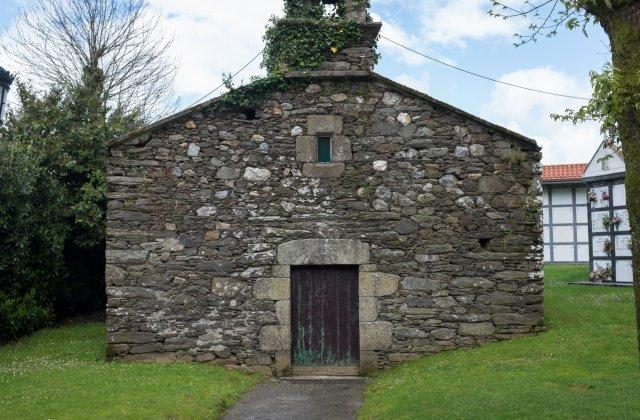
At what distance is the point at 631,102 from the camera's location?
4926 millimetres

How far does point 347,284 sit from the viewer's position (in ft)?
36.7

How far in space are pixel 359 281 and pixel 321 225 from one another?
1100 millimetres

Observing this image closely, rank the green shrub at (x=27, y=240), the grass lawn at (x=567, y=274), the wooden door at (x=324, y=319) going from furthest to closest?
the grass lawn at (x=567, y=274) < the green shrub at (x=27, y=240) < the wooden door at (x=324, y=319)

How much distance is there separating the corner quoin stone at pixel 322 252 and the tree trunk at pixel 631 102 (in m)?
6.18

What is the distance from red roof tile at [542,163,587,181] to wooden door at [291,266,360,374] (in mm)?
17119

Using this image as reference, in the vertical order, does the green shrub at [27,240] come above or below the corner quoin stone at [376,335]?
above

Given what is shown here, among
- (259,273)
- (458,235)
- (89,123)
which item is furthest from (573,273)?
(89,123)

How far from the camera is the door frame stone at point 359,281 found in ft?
36.1

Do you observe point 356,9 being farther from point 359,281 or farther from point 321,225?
point 359,281

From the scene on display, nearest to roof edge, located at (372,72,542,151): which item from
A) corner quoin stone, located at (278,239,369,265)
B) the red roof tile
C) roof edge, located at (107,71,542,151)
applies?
roof edge, located at (107,71,542,151)

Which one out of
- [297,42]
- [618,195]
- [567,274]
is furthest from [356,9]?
[567,274]

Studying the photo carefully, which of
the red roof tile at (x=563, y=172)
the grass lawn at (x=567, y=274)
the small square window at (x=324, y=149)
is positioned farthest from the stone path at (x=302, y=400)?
the red roof tile at (x=563, y=172)

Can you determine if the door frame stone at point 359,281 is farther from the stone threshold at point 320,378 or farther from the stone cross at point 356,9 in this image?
the stone cross at point 356,9

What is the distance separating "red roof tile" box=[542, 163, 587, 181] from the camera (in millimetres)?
26184
